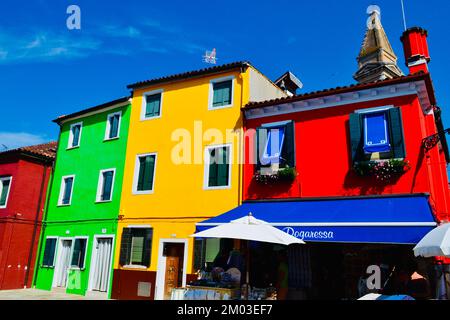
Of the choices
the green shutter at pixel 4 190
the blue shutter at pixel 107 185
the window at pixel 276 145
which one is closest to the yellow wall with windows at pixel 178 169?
the window at pixel 276 145

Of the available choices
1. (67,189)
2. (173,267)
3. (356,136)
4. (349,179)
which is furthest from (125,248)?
(356,136)

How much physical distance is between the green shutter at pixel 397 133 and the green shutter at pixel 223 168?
6607mm

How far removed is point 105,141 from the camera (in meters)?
20.5

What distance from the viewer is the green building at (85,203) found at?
18.5 m

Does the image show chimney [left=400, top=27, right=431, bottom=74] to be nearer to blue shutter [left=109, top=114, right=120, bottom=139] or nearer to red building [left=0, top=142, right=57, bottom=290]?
blue shutter [left=109, top=114, right=120, bottom=139]

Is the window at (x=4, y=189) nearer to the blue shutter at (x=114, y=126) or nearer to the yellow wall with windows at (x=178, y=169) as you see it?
the blue shutter at (x=114, y=126)

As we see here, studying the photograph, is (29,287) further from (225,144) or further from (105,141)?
(225,144)

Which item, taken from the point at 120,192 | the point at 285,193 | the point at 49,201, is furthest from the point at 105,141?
the point at 285,193

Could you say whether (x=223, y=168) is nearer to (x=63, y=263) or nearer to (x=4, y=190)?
(x=63, y=263)

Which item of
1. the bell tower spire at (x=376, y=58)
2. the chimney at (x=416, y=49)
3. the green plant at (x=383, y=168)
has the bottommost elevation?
the green plant at (x=383, y=168)

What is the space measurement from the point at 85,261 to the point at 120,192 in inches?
153

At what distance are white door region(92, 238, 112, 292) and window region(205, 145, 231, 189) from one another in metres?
6.28

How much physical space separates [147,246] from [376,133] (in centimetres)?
1074

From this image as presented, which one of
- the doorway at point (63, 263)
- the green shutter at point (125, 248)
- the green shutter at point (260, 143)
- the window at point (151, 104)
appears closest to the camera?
the green shutter at point (260, 143)
